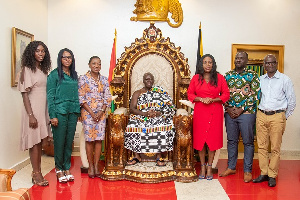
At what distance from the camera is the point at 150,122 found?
15.3 feet

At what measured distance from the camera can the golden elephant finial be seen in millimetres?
6328

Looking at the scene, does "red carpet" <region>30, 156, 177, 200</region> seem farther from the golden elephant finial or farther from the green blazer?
the golden elephant finial

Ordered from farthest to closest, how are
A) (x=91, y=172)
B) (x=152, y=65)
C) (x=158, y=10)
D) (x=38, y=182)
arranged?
(x=158, y=10)
(x=152, y=65)
(x=91, y=172)
(x=38, y=182)

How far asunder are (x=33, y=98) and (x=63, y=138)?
0.67m

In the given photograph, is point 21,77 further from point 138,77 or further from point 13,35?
point 138,77

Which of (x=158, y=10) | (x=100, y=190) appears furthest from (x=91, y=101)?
(x=158, y=10)

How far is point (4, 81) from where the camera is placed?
4.74 m

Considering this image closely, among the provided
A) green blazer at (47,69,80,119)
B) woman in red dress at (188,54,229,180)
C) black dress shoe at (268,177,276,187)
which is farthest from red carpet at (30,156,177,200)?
black dress shoe at (268,177,276,187)

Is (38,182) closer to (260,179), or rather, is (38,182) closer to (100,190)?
(100,190)

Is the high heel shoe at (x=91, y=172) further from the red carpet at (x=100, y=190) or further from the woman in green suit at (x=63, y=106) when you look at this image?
the woman in green suit at (x=63, y=106)

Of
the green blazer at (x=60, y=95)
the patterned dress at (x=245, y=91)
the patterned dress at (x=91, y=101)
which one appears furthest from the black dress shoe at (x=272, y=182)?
the green blazer at (x=60, y=95)

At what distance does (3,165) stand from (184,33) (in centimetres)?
415

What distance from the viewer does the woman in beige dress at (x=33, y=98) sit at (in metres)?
3.98

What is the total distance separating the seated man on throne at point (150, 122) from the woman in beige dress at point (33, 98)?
1.23 m
